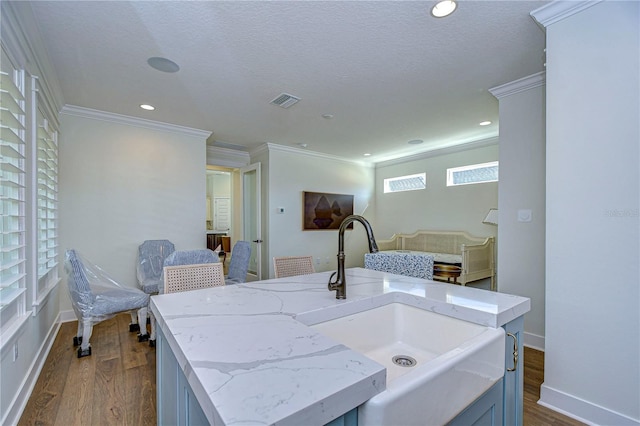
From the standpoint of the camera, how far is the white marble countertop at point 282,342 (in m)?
0.56

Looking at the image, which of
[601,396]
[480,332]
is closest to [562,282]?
[601,396]

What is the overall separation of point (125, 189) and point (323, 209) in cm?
326

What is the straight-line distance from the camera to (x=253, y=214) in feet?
18.1

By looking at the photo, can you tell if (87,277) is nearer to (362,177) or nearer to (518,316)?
(518,316)

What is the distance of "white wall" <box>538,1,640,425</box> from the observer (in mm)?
1606

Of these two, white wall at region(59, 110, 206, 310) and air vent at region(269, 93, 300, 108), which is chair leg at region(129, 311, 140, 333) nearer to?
white wall at region(59, 110, 206, 310)

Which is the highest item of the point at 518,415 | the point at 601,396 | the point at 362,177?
the point at 362,177

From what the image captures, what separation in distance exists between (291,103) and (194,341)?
9.51ft

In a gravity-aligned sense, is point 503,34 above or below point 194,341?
above

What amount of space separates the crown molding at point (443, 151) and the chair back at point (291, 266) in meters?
3.99

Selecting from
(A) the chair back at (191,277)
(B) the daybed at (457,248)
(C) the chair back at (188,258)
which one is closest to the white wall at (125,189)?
(C) the chair back at (188,258)

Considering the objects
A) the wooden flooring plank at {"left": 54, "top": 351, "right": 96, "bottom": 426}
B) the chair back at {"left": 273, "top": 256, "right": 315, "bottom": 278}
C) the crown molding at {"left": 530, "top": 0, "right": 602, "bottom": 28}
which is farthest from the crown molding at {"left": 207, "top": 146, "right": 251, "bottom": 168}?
the crown molding at {"left": 530, "top": 0, "right": 602, "bottom": 28}

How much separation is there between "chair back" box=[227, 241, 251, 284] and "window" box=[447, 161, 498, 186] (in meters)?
3.82

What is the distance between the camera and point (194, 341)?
0.85 metres
